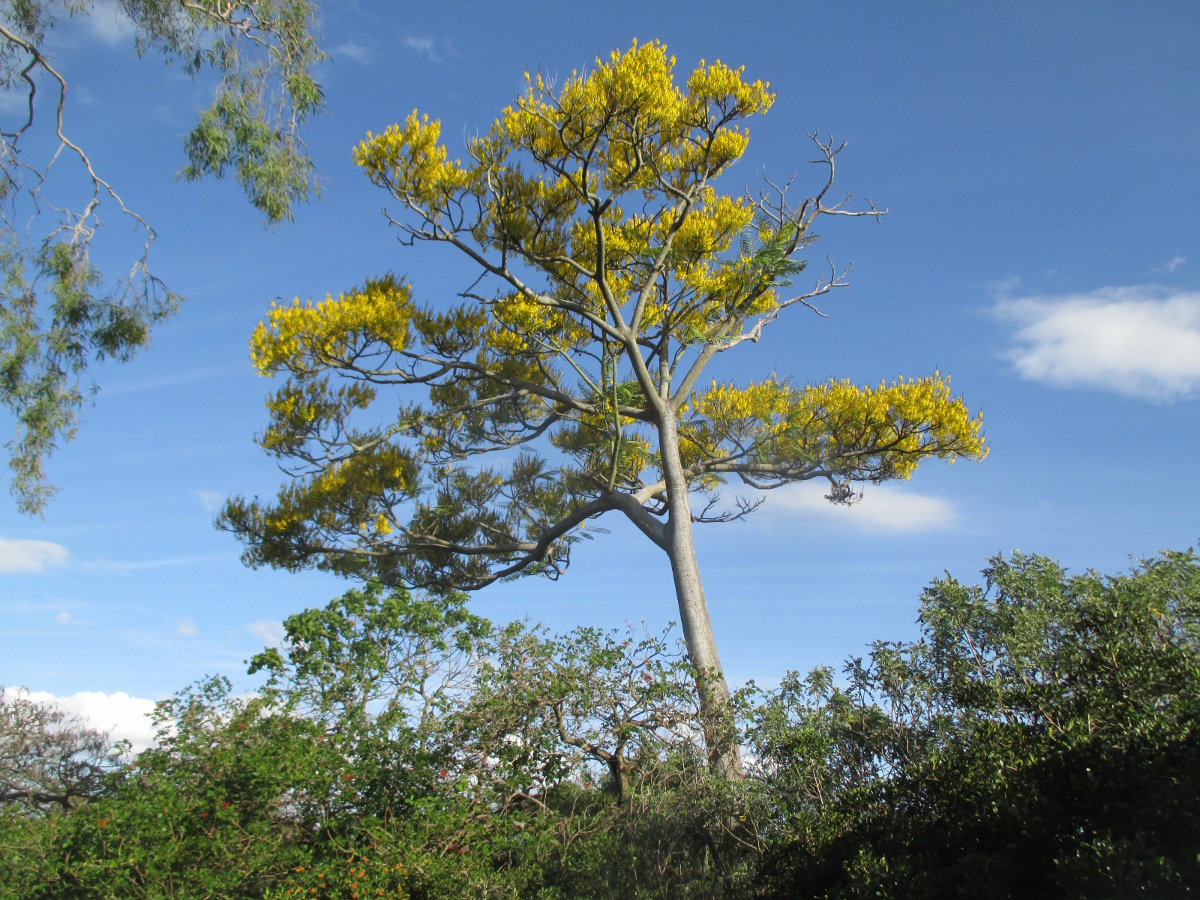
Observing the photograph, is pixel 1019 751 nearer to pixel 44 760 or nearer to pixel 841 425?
pixel 841 425

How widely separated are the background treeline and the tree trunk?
170mm

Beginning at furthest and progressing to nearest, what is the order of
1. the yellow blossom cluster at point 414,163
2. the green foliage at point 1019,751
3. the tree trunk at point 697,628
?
the yellow blossom cluster at point 414,163 → the tree trunk at point 697,628 → the green foliage at point 1019,751

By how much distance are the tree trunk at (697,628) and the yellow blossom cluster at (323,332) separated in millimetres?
3629

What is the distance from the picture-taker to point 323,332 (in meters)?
10.0

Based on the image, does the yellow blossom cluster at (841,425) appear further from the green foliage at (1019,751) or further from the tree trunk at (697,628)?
the green foliage at (1019,751)

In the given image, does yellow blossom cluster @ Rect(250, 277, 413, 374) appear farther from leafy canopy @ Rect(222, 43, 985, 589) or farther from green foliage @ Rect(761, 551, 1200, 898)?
green foliage @ Rect(761, 551, 1200, 898)

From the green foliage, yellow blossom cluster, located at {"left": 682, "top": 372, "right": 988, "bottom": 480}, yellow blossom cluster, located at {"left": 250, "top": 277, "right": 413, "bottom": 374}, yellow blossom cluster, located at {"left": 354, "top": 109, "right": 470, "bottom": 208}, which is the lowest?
the green foliage

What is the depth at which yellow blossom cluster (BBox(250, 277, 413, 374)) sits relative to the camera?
32.7ft

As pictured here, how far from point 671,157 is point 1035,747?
8208 millimetres

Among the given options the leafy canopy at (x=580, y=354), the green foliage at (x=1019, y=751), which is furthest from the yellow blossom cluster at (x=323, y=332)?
the green foliage at (x=1019, y=751)

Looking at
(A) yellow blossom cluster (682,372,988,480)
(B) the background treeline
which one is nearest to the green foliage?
(B) the background treeline

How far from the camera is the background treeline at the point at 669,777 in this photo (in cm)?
383

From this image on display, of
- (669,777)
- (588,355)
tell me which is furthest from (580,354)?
(669,777)

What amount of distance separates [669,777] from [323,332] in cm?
659
